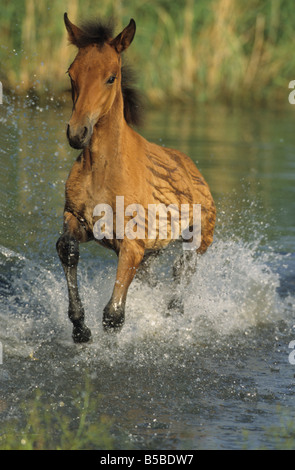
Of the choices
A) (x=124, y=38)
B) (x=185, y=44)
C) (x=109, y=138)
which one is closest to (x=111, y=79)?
(x=124, y=38)

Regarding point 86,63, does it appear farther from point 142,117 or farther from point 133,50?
point 133,50

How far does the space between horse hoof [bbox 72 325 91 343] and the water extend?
7 centimetres

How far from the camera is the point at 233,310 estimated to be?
6289 mm

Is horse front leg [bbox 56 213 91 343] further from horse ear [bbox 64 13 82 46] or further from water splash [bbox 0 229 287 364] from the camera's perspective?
horse ear [bbox 64 13 82 46]

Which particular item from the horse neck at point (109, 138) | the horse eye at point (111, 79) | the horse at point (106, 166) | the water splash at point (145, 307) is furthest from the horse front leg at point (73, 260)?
the horse eye at point (111, 79)

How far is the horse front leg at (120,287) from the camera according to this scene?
5098 mm

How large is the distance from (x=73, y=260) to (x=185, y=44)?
37.3ft

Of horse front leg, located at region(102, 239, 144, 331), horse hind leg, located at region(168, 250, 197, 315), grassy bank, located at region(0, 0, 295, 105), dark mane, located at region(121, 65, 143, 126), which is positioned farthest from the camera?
grassy bank, located at region(0, 0, 295, 105)

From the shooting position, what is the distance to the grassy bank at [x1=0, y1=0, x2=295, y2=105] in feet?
46.6

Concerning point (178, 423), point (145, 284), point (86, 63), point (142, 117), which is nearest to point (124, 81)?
point (142, 117)

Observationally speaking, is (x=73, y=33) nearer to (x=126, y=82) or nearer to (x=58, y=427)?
(x=126, y=82)

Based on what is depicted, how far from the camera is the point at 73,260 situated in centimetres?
Result: 520

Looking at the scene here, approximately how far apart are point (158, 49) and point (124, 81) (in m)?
10.7

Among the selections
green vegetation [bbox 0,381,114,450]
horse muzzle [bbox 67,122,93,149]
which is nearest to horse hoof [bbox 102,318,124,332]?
green vegetation [bbox 0,381,114,450]
